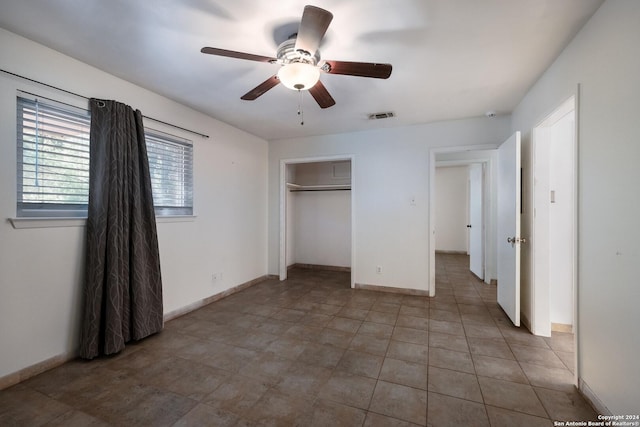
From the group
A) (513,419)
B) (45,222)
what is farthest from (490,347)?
(45,222)

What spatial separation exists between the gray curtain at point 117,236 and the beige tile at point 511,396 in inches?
117

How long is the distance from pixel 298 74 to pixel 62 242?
2331mm

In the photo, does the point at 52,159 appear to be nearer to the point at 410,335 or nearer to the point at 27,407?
the point at 27,407

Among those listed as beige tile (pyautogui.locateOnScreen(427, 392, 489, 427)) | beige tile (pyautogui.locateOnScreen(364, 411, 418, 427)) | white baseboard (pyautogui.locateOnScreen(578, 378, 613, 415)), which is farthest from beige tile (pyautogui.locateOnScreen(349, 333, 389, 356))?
white baseboard (pyautogui.locateOnScreen(578, 378, 613, 415))

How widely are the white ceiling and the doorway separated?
63cm

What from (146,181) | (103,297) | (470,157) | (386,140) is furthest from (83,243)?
(470,157)

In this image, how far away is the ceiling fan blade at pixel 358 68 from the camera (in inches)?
66.6

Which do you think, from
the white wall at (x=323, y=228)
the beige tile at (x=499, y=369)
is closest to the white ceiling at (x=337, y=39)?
the beige tile at (x=499, y=369)

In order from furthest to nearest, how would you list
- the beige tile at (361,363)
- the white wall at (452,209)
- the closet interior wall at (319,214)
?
1. the white wall at (452,209)
2. the closet interior wall at (319,214)
3. the beige tile at (361,363)

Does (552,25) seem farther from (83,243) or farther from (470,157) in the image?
(83,243)

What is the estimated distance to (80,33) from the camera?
1.88 meters

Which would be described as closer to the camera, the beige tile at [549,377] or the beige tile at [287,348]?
the beige tile at [549,377]

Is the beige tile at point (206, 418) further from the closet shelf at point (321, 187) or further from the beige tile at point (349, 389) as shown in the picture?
the closet shelf at point (321, 187)

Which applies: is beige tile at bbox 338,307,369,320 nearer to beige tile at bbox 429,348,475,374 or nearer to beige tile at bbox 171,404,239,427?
beige tile at bbox 429,348,475,374
